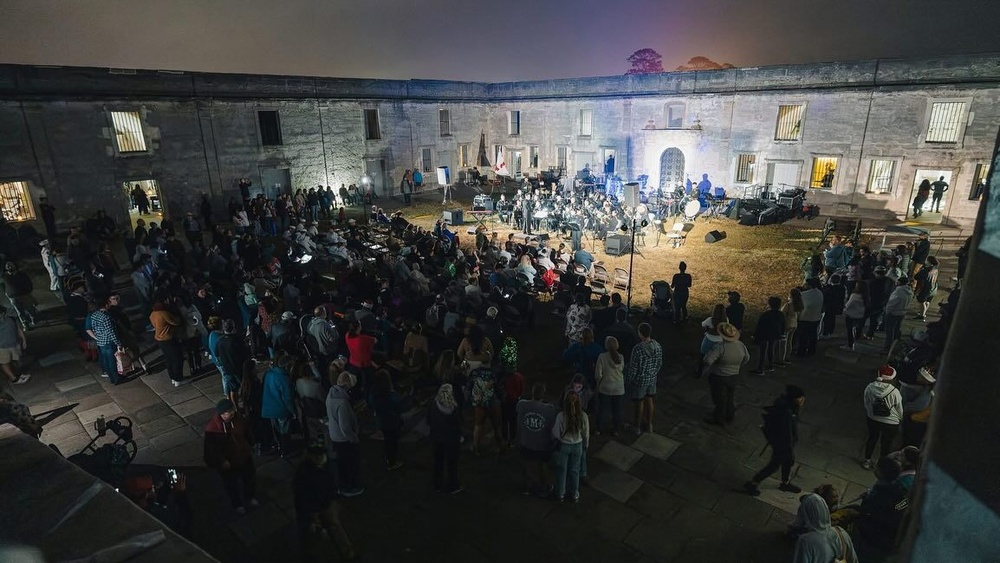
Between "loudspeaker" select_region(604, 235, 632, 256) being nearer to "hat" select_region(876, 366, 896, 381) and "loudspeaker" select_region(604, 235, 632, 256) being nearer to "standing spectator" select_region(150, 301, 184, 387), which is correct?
"hat" select_region(876, 366, 896, 381)

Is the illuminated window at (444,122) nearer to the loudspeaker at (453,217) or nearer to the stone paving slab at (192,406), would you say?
the loudspeaker at (453,217)

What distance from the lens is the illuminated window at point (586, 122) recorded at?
32316mm

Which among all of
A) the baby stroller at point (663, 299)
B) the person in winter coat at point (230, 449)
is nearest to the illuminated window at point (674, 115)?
the baby stroller at point (663, 299)

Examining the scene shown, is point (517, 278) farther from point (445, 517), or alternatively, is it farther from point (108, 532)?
point (108, 532)

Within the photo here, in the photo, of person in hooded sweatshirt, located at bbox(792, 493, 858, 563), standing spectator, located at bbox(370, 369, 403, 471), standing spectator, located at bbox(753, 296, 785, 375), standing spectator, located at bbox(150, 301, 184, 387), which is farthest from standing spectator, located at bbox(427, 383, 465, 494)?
standing spectator, located at bbox(753, 296, 785, 375)

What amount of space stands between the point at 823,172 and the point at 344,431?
27271mm

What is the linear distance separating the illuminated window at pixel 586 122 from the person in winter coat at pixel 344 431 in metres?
29.5

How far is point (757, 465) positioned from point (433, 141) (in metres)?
29.1

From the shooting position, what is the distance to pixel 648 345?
23.3ft

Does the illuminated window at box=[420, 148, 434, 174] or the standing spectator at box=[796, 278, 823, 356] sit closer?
the standing spectator at box=[796, 278, 823, 356]

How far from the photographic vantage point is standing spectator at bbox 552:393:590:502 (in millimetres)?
5719

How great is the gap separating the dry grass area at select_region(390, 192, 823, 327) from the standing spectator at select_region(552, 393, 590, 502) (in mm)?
7639

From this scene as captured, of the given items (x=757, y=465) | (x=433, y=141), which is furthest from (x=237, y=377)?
(x=433, y=141)

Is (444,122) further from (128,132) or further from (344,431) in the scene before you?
(344,431)
